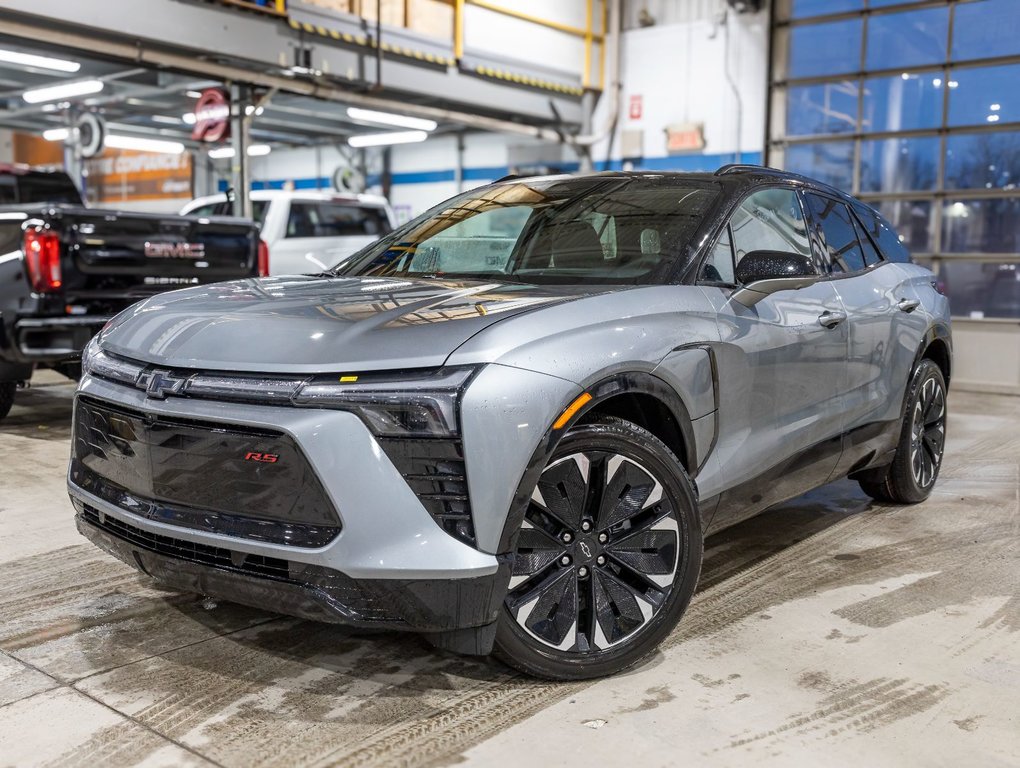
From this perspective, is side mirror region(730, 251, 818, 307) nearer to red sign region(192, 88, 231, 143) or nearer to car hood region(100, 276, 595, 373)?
car hood region(100, 276, 595, 373)

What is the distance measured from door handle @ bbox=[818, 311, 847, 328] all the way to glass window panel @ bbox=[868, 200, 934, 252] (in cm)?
908

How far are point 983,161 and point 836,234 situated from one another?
8762mm

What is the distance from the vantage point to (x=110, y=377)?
286cm

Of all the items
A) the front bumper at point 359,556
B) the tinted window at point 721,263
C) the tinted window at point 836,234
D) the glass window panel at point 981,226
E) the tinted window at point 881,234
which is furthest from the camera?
the glass window panel at point 981,226

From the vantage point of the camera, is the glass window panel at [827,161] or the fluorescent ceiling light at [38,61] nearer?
the fluorescent ceiling light at [38,61]

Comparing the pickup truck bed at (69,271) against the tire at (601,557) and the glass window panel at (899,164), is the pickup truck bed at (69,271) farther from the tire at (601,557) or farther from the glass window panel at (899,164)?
the glass window panel at (899,164)

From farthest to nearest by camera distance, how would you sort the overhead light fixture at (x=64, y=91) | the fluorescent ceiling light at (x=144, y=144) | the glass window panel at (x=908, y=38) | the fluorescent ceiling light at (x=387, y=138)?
the fluorescent ceiling light at (x=144, y=144)
the fluorescent ceiling light at (x=387, y=138)
the overhead light fixture at (x=64, y=91)
the glass window panel at (x=908, y=38)

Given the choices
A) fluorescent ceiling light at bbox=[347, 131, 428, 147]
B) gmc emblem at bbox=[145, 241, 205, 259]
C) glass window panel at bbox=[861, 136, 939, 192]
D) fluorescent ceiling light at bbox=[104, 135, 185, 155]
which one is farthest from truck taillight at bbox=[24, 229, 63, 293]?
fluorescent ceiling light at bbox=[104, 135, 185, 155]

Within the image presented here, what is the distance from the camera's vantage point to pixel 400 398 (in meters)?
2.41

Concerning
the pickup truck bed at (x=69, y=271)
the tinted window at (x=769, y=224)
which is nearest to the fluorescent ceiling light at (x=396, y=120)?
the pickup truck bed at (x=69, y=271)

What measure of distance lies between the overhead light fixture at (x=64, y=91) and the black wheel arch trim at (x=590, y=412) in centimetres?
1277

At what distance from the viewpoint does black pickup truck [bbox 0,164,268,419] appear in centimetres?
607

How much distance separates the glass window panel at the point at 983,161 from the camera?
11586mm

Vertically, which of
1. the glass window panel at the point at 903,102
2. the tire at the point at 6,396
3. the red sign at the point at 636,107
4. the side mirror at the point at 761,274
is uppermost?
the red sign at the point at 636,107
